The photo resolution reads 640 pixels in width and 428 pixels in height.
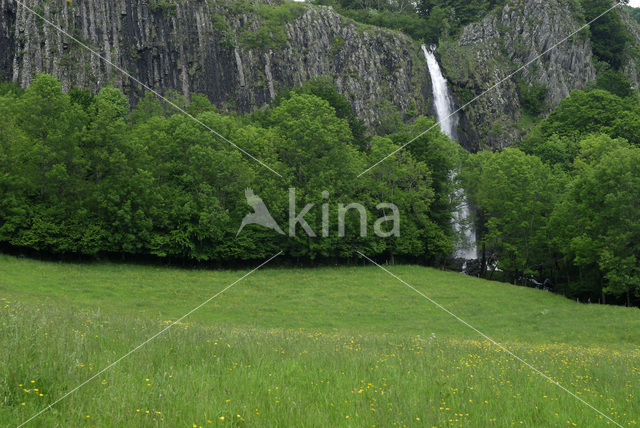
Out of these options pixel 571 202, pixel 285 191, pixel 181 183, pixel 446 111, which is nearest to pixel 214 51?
pixel 181 183

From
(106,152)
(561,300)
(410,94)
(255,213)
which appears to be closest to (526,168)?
(561,300)

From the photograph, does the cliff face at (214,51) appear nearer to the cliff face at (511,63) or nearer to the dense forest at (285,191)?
the dense forest at (285,191)

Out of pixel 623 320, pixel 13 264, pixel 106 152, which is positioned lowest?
pixel 623 320

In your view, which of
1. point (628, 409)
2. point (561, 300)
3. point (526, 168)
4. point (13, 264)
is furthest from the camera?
point (526, 168)

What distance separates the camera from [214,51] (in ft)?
240

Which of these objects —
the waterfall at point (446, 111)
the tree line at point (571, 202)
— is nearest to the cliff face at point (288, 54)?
the waterfall at point (446, 111)

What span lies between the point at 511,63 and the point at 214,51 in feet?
186

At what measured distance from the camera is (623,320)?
28.4 meters

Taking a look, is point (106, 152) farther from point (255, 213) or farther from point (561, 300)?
point (561, 300)

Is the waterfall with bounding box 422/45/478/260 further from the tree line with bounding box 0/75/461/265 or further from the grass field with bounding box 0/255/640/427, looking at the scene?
the grass field with bounding box 0/255/640/427

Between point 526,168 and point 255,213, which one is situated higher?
point 526,168

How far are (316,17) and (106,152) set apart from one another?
54.1m

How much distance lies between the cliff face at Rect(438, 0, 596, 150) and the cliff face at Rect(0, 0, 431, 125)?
32.3 ft

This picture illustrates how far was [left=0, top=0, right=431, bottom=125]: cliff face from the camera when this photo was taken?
62.9m
